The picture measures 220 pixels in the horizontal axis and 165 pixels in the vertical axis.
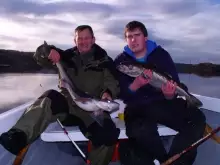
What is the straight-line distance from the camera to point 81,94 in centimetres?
478

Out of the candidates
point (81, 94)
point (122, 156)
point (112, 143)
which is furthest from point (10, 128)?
point (122, 156)

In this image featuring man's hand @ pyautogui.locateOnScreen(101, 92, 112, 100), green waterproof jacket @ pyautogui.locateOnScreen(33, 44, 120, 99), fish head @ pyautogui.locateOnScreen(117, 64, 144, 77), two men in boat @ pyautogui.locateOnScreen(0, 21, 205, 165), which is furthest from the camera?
green waterproof jacket @ pyautogui.locateOnScreen(33, 44, 120, 99)

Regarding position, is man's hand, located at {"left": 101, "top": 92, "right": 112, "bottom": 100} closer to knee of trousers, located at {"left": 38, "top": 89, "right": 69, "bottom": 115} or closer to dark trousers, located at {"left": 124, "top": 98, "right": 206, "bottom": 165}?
dark trousers, located at {"left": 124, "top": 98, "right": 206, "bottom": 165}

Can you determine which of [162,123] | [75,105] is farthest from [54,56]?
[162,123]

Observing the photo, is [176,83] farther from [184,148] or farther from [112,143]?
[112,143]

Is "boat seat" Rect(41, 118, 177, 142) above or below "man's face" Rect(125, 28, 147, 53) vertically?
below

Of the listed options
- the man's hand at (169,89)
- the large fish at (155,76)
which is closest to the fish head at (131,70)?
the large fish at (155,76)

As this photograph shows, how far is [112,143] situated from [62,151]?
4.93 feet

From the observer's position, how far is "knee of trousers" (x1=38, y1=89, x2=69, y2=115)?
15.0ft

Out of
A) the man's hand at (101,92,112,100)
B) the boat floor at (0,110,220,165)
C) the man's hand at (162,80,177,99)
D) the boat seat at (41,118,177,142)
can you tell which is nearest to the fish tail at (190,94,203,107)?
the man's hand at (162,80,177,99)

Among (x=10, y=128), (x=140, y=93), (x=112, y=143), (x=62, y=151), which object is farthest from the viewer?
(x=62, y=151)

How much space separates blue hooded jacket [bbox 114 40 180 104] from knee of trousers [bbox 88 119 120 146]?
626 mm

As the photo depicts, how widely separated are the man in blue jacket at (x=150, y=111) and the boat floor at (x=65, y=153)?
84 centimetres

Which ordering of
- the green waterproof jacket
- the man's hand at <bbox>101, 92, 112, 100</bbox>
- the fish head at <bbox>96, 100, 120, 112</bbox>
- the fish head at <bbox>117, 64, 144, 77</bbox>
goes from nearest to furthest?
the fish head at <bbox>96, 100, 120, 112</bbox> → the man's hand at <bbox>101, 92, 112, 100</bbox> → the fish head at <bbox>117, 64, 144, 77</bbox> → the green waterproof jacket
